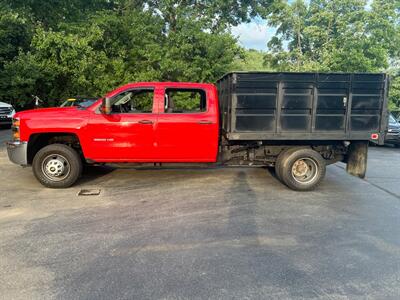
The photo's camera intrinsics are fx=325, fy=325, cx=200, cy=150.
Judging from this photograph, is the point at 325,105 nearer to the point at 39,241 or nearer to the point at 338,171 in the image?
the point at 338,171

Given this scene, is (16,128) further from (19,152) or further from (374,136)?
(374,136)

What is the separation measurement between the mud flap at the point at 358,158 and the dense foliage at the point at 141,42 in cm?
1195

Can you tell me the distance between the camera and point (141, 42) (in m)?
17.7

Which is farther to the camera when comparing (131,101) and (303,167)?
(131,101)

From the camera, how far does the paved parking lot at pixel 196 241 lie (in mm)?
3027

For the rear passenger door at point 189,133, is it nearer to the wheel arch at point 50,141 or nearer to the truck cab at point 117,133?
the truck cab at point 117,133

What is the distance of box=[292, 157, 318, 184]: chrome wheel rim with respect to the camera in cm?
630

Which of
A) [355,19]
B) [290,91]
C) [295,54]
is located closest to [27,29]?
[290,91]

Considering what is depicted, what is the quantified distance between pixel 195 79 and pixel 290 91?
12536 mm

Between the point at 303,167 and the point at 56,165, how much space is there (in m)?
4.70

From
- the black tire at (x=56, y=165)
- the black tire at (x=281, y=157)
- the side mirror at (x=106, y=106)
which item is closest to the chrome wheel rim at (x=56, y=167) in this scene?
the black tire at (x=56, y=165)

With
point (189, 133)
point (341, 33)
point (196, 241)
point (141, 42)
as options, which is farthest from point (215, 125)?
point (341, 33)

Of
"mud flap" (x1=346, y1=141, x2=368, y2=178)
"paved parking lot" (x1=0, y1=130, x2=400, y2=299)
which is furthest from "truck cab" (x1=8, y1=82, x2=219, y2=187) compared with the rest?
"mud flap" (x1=346, y1=141, x2=368, y2=178)

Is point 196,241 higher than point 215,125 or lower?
lower
